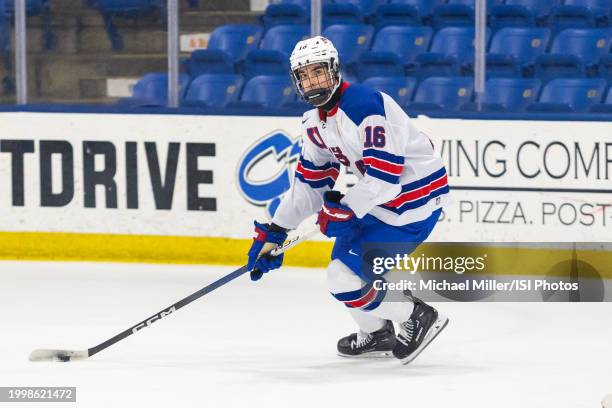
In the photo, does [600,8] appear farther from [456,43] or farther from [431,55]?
[431,55]

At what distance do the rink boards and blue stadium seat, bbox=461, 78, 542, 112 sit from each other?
0.26 meters

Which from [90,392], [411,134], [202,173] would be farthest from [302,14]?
[90,392]

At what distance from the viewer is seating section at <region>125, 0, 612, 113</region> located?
7133 mm

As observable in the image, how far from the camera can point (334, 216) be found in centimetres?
464

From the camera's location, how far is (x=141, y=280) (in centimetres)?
698

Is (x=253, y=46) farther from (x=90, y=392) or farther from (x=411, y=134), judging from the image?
(x=90, y=392)

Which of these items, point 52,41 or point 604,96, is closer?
point 604,96

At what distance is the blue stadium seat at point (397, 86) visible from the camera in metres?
7.32

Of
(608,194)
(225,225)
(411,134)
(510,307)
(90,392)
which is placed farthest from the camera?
(225,225)

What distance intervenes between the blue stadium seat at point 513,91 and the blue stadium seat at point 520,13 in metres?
0.36

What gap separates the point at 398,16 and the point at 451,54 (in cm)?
54

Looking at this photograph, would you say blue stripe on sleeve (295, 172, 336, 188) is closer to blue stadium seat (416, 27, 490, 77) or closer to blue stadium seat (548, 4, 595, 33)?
blue stadium seat (416, 27, 490, 77)

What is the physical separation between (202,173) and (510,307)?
201cm

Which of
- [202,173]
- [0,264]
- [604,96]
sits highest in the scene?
[604,96]
